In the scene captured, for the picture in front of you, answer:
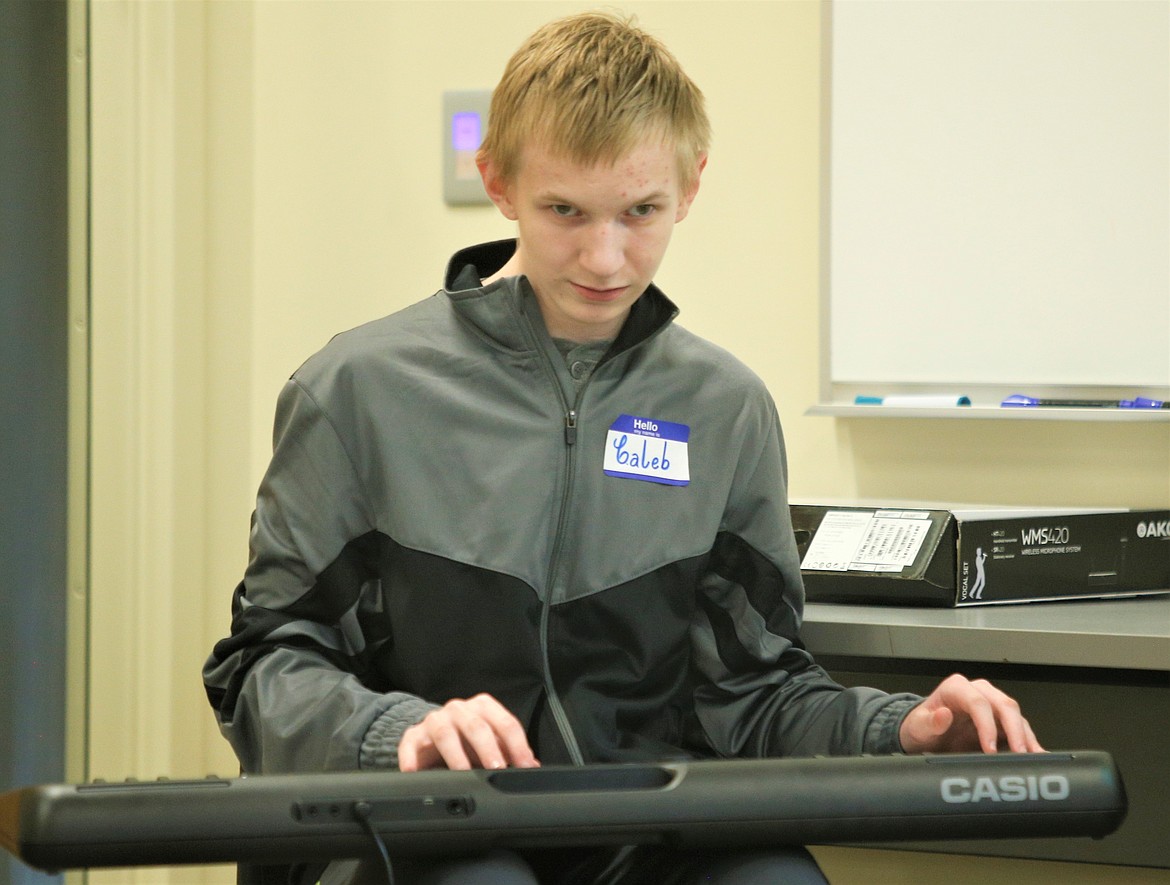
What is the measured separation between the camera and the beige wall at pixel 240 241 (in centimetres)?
175

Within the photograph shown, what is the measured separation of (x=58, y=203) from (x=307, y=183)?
0.35 meters

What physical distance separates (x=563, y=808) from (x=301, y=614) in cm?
35

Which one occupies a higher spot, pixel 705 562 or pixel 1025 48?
pixel 1025 48

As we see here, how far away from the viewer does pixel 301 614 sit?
3.39ft

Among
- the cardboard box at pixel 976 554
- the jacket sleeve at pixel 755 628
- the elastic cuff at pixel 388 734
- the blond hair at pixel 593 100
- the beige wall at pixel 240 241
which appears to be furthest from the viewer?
the beige wall at pixel 240 241

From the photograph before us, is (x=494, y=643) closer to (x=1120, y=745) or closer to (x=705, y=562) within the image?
(x=705, y=562)

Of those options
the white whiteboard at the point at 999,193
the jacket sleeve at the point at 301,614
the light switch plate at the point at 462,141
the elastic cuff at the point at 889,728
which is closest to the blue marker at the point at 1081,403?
the white whiteboard at the point at 999,193

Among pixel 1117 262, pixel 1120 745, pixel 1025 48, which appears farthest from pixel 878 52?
pixel 1120 745

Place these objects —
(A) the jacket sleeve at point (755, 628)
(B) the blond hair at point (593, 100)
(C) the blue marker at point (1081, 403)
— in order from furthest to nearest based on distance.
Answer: (C) the blue marker at point (1081, 403) < (A) the jacket sleeve at point (755, 628) < (B) the blond hair at point (593, 100)

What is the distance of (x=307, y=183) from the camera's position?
6.19ft

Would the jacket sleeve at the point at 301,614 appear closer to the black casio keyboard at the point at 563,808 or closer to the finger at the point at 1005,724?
the black casio keyboard at the point at 563,808

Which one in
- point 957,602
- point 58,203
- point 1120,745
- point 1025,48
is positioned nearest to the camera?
point 957,602

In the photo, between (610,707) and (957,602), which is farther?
(957,602)

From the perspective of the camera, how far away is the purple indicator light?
5.98 ft
